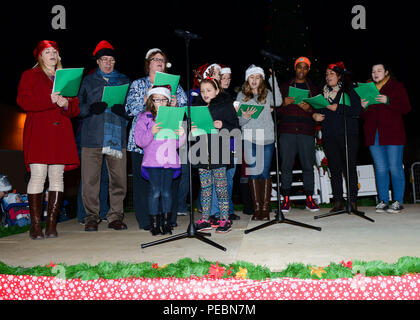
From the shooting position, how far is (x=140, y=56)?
10.2m

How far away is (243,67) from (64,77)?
979cm

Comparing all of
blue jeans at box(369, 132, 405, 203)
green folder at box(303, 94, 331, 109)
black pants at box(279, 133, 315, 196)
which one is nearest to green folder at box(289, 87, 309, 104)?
green folder at box(303, 94, 331, 109)

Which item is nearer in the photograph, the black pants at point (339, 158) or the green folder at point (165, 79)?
the green folder at point (165, 79)

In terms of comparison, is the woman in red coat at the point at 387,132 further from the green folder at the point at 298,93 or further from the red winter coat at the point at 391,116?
the green folder at the point at 298,93

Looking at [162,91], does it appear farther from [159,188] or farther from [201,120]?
[159,188]

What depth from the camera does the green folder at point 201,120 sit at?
2.41 meters

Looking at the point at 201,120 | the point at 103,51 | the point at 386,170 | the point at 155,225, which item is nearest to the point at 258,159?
the point at 201,120

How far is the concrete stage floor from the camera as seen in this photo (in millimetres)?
1915

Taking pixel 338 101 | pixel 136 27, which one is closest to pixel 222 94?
pixel 338 101

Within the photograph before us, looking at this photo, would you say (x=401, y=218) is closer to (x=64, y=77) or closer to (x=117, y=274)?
(x=117, y=274)

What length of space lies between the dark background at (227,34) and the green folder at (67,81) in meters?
4.20

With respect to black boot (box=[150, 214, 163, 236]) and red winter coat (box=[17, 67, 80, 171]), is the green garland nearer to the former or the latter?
black boot (box=[150, 214, 163, 236])

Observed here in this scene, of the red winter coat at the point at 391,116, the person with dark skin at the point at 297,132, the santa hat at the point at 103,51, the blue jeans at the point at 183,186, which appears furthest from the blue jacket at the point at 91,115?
the red winter coat at the point at 391,116

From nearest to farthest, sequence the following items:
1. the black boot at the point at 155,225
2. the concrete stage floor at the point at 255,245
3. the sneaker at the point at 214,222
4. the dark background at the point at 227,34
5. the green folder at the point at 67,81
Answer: the concrete stage floor at the point at 255,245, the green folder at the point at 67,81, the black boot at the point at 155,225, the sneaker at the point at 214,222, the dark background at the point at 227,34
